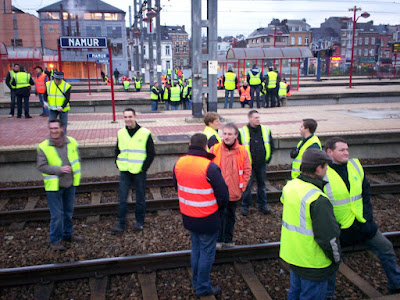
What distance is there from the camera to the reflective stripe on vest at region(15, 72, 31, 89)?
13.2 meters

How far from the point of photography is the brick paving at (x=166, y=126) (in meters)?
10.2

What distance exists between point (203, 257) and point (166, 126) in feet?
29.2

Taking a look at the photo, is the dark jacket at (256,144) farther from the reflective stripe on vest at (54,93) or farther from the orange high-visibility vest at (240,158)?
the reflective stripe on vest at (54,93)

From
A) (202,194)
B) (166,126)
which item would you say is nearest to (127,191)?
(202,194)

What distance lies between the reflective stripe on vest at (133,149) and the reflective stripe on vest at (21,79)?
911 centimetres

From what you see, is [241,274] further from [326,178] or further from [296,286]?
[326,178]

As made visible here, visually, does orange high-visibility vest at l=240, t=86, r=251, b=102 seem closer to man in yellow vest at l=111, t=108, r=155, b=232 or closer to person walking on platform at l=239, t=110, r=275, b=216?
person walking on platform at l=239, t=110, r=275, b=216

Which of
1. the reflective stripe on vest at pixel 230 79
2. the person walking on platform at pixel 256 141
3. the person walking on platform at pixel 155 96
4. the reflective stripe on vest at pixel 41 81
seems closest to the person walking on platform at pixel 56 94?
the reflective stripe on vest at pixel 41 81

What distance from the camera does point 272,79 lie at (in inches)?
682

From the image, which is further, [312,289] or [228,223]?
[228,223]

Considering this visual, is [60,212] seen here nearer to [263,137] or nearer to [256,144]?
[256,144]

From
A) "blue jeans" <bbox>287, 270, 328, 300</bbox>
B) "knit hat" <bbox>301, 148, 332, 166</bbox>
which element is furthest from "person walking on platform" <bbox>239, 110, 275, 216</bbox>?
"blue jeans" <bbox>287, 270, 328, 300</bbox>

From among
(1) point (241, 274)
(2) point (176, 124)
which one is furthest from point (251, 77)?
(1) point (241, 274)

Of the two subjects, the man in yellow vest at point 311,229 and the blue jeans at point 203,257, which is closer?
the man in yellow vest at point 311,229
